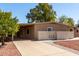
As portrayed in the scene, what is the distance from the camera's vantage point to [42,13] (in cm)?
4728

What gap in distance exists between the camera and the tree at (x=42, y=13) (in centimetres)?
4638

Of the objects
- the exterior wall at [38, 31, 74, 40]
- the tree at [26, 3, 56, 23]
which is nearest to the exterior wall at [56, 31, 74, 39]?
the exterior wall at [38, 31, 74, 40]

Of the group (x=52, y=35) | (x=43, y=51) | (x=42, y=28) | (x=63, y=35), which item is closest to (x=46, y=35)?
(x=52, y=35)

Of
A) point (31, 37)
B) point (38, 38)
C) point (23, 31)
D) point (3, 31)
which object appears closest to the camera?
point (3, 31)

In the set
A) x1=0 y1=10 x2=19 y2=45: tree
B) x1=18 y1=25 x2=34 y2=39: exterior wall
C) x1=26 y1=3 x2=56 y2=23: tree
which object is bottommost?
x1=18 y1=25 x2=34 y2=39: exterior wall

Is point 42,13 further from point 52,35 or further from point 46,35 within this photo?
point 46,35

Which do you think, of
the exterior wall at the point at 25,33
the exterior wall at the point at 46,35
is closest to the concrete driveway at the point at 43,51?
the exterior wall at the point at 46,35

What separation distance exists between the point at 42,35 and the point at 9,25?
7650 millimetres

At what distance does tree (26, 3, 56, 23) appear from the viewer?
46.4m

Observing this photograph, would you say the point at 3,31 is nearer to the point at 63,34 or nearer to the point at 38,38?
the point at 38,38

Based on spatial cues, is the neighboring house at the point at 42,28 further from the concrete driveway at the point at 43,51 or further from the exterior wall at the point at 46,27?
the concrete driveway at the point at 43,51

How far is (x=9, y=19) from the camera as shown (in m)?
18.5

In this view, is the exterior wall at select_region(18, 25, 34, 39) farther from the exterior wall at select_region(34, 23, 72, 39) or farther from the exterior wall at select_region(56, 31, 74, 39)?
the exterior wall at select_region(56, 31, 74, 39)

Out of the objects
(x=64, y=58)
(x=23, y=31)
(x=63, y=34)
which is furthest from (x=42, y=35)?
(x=64, y=58)
